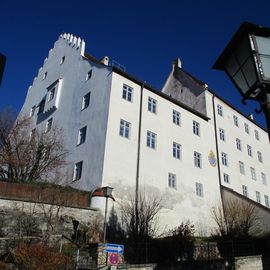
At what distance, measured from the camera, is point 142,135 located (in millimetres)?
26391

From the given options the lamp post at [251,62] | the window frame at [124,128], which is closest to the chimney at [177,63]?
the window frame at [124,128]

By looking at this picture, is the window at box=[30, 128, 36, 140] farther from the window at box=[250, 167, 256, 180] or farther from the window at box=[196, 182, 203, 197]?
the window at box=[250, 167, 256, 180]

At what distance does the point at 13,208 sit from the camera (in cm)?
1834

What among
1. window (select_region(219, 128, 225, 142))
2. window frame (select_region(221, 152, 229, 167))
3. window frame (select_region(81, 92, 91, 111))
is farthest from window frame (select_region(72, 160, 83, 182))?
window (select_region(219, 128, 225, 142))

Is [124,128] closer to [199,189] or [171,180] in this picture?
[171,180]

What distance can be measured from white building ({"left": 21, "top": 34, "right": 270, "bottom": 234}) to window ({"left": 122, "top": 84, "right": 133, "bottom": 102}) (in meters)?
0.08

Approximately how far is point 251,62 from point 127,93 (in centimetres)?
2349

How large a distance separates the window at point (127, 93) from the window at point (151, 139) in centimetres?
322

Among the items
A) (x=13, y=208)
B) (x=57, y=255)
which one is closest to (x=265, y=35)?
(x=57, y=255)

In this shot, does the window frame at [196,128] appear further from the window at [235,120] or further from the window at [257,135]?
the window at [257,135]

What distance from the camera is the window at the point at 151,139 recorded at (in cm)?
2673

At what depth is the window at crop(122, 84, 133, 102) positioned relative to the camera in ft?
88.0

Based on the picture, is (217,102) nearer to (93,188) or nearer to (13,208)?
(93,188)

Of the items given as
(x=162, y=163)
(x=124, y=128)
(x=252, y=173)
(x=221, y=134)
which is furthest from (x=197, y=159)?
(x=252, y=173)
